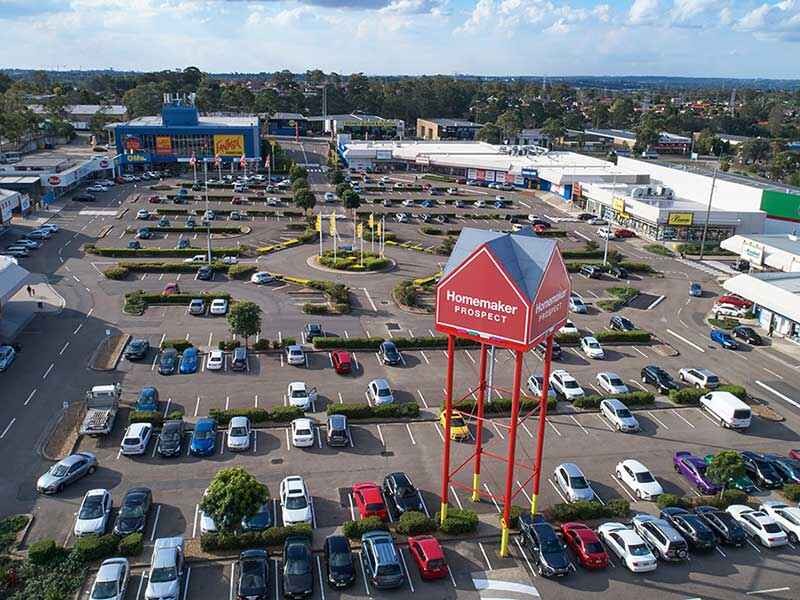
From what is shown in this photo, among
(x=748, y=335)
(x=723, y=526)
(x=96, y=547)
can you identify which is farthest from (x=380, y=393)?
(x=748, y=335)

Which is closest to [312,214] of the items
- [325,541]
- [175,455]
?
[175,455]

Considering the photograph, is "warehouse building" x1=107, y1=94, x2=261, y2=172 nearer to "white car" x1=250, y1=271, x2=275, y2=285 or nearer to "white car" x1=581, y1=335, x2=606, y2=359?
"white car" x1=250, y1=271, x2=275, y2=285

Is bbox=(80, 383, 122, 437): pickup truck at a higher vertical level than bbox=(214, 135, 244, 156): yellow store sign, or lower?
lower

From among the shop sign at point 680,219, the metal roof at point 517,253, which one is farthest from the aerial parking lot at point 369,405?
the metal roof at point 517,253

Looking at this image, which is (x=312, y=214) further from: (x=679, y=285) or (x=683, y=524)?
(x=683, y=524)

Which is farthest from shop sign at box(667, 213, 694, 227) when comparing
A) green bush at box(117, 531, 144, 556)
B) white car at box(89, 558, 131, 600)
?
white car at box(89, 558, 131, 600)

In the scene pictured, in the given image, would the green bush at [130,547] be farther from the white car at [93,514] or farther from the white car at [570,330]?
the white car at [570,330]
